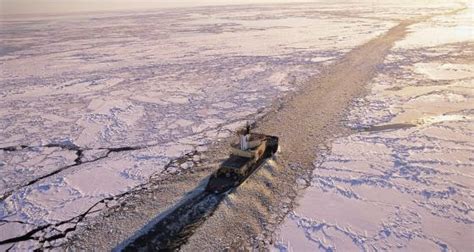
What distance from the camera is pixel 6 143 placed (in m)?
9.74

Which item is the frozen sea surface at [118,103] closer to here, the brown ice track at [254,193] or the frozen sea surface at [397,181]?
the brown ice track at [254,193]

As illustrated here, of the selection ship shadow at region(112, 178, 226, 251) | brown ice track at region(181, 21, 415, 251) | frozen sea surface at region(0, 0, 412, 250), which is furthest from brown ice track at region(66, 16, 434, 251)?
frozen sea surface at region(0, 0, 412, 250)

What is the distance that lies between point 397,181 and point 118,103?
8.86 meters

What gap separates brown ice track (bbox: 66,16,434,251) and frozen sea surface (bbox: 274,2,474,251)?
362 millimetres

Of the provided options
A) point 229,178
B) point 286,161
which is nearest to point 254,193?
point 229,178

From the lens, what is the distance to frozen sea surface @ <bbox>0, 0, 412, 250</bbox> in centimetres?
748

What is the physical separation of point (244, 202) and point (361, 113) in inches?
215

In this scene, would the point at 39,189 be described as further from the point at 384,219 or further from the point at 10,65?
the point at 10,65

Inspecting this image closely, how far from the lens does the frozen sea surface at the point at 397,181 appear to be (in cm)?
592

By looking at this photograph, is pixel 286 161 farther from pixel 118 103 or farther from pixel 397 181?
pixel 118 103

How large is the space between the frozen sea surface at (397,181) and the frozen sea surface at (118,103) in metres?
3.00

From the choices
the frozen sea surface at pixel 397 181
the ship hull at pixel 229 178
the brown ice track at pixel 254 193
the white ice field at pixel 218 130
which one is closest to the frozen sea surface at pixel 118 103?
the white ice field at pixel 218 130

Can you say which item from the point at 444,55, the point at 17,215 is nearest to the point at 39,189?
the point at 17,215

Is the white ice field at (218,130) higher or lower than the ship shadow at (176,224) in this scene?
higher
